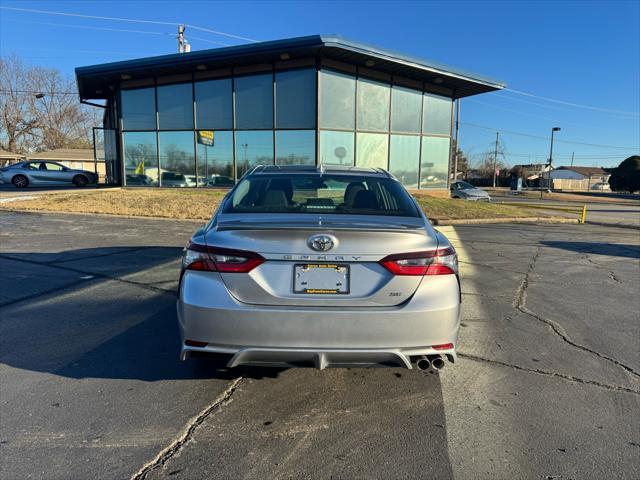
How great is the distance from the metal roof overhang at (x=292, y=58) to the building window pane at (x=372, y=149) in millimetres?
2971

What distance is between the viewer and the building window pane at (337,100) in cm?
1839

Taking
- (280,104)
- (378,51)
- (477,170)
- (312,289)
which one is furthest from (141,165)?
(477,170)

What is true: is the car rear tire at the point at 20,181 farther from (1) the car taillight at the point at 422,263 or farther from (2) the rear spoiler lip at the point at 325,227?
(1) the car taillight at the point at 422,263

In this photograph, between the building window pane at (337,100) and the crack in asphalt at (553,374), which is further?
the building window pane at (337,100)

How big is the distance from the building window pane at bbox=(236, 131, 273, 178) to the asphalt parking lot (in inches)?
566

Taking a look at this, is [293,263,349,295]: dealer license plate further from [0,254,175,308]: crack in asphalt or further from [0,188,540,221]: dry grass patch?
[0,188,540,221]: dry grass patch

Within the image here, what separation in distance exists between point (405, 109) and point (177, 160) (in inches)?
430

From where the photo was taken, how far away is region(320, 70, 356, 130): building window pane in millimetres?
18391

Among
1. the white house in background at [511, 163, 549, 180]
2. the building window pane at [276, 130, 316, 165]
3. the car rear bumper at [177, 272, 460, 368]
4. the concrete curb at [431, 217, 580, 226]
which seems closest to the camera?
the car rear bumper at [177, 272, 460, 368]

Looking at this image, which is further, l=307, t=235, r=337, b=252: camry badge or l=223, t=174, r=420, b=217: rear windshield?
l=223, t=174, r=420, b=217: rear windshield

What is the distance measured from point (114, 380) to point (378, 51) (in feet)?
55.5

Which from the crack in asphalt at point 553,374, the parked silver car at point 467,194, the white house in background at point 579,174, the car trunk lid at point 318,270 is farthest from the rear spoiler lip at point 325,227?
the white house in background at point 579,174

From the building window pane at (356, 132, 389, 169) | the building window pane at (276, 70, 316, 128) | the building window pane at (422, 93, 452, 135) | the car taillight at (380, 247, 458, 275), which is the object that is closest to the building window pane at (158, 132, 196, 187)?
the building window pane at (276, 70, 316, 128)

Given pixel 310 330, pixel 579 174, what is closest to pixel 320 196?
pixel 310 330
